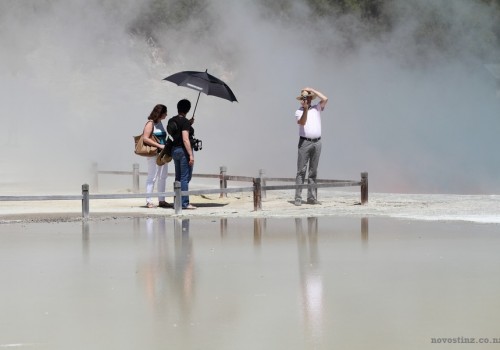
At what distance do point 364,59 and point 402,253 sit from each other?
1881 inches

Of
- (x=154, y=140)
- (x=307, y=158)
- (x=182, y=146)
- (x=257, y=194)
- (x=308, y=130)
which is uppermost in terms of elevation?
(x=308, y=130)

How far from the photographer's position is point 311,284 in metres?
9.25

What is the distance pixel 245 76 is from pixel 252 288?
168 ft

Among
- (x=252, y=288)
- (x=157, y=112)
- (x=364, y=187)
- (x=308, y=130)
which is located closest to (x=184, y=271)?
(x=252, y=288)

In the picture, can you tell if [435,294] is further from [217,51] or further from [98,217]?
[217,51]

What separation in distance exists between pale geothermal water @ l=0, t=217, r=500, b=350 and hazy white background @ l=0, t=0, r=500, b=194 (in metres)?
30.1

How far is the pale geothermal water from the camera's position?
716cm

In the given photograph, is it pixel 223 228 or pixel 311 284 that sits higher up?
pixel 223 228

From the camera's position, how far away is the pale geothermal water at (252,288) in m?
7.16

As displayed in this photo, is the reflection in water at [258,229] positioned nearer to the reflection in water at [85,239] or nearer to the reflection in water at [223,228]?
the reflection in water at [223,228]

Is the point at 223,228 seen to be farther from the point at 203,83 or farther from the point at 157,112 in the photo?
the point at 203,83

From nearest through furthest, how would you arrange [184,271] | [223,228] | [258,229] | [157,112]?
[184,271], [258,229], [223,228], [157,112]

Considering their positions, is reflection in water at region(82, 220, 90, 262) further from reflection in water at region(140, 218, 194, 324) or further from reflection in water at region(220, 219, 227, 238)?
reflection in water at region(220, 219, 227, 238)

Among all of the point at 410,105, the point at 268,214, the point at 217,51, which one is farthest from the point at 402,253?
the point at 217,51
